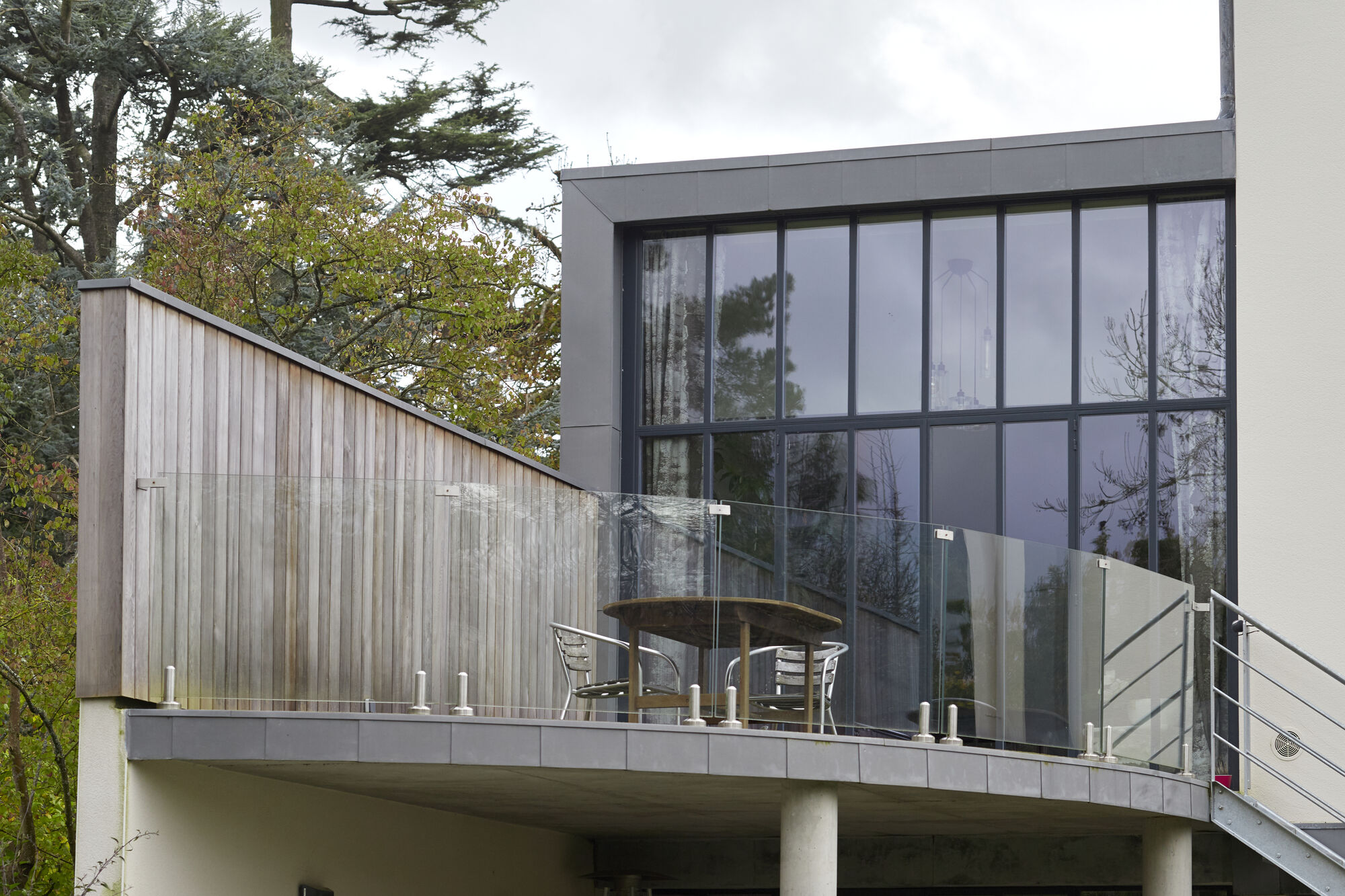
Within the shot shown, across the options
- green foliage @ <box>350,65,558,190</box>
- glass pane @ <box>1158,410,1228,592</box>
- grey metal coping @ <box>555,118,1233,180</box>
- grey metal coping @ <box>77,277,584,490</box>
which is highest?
green foliage @ <box>350,65,558,190</box>

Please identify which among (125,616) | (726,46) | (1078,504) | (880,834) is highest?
(726,46)

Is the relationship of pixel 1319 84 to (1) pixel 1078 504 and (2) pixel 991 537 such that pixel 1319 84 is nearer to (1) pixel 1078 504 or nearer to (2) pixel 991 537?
(1) pixel 1078 504

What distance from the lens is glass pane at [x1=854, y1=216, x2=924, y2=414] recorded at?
13117mm

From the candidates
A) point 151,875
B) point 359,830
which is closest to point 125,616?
point 151,875

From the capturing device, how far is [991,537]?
9.59 m

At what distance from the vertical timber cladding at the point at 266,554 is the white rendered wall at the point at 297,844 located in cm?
55

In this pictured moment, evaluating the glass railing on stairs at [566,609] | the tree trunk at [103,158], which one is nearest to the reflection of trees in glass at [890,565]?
the glass railing on stairs at [566,609]

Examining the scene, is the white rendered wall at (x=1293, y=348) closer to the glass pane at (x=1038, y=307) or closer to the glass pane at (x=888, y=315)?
the glass pane at (x=1038, y=307)

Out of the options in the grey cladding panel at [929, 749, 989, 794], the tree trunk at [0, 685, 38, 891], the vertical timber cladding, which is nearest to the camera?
the vertical timber cladding

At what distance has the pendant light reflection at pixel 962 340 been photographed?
511 inches

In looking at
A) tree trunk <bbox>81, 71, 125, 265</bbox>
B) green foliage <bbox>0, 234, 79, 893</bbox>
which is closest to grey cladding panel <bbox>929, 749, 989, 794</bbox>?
green foliage <bbox>0, 234, 79, 893</bbox>

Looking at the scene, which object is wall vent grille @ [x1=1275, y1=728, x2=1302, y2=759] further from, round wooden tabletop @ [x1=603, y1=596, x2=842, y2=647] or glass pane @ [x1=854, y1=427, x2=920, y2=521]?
round wooden tabletop @ [x1=603, y1=596, x2=842, y2=647]

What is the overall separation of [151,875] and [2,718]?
7.36 meters

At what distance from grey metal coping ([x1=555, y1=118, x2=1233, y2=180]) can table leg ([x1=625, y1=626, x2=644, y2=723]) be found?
17.5ft
